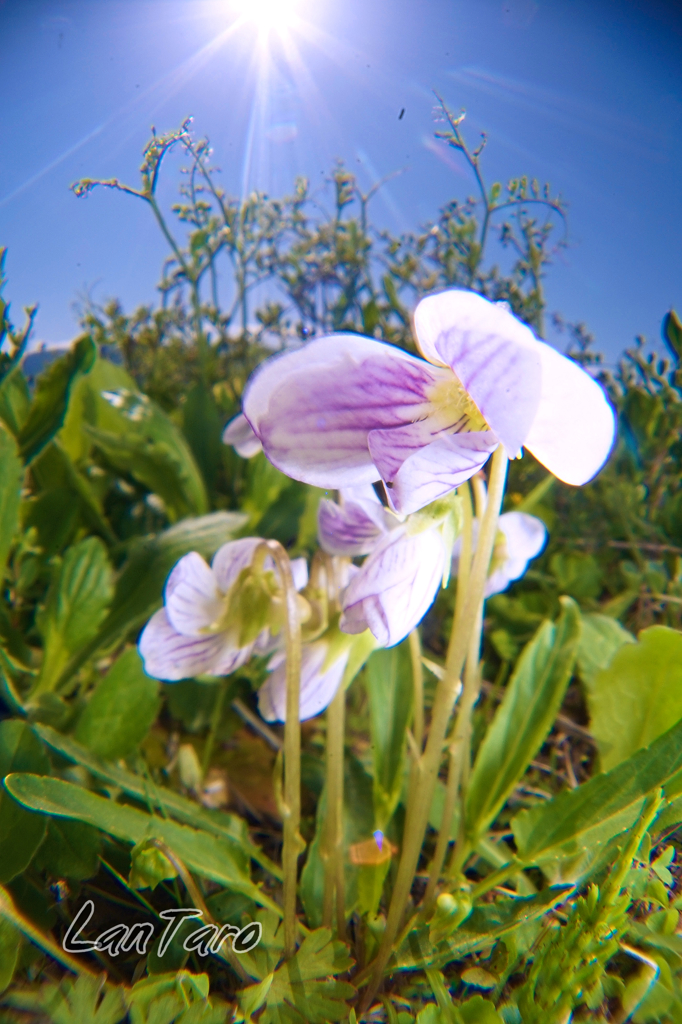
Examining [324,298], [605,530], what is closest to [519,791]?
[605,530]

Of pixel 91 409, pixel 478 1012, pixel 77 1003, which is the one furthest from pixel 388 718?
pixel 91 409

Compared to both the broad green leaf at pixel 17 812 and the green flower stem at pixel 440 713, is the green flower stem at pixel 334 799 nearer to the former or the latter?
the green flower stem at pixel 440 713

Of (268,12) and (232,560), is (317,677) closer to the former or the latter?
(232,560)

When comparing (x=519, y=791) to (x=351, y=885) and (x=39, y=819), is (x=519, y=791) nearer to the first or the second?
(x=351, y=885)

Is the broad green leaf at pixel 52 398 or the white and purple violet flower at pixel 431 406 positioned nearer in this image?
the white and purple violet flower at pixel 431 406

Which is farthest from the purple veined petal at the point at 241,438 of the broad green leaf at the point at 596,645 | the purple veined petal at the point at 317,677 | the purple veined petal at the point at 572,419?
the broad green leaf at the point at 596,645

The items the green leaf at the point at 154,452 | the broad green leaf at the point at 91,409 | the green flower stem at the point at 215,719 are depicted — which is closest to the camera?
the green flower stem at the point at 215,719
